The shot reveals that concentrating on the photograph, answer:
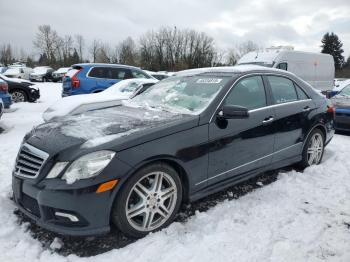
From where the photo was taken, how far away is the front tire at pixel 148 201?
2988 mm

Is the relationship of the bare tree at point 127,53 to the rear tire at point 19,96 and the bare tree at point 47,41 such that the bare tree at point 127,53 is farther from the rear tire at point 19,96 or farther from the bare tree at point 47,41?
the rear tire at point 19,96

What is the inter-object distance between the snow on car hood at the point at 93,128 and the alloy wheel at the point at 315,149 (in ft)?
8.48

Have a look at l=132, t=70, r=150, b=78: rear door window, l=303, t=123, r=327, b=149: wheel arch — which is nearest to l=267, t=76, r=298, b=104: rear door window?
l=303, t=123, r=327, b=149: wheel arch

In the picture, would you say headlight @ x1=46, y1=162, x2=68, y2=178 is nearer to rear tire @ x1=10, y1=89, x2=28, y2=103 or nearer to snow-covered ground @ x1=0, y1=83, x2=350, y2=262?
snow-covered ground @ x1=0, y1=83, x2=350, y2=262

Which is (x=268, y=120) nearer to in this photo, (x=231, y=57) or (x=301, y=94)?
(x=301, y=94)

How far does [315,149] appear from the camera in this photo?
5238 millimetres

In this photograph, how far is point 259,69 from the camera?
4559 millimetres

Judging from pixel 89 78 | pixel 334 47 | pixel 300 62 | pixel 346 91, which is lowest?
pixel 346 91

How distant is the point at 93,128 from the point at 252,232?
6.19 feet

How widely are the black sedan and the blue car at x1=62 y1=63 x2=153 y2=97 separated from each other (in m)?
6.46

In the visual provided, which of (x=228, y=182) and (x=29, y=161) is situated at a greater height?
Result: (x=29, y=161)

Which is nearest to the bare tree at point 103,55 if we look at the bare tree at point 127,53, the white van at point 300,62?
the bare tree at point 127,53

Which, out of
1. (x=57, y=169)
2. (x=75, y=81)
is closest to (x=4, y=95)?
(x=75, y=81)

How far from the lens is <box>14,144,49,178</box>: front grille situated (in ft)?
9.84
